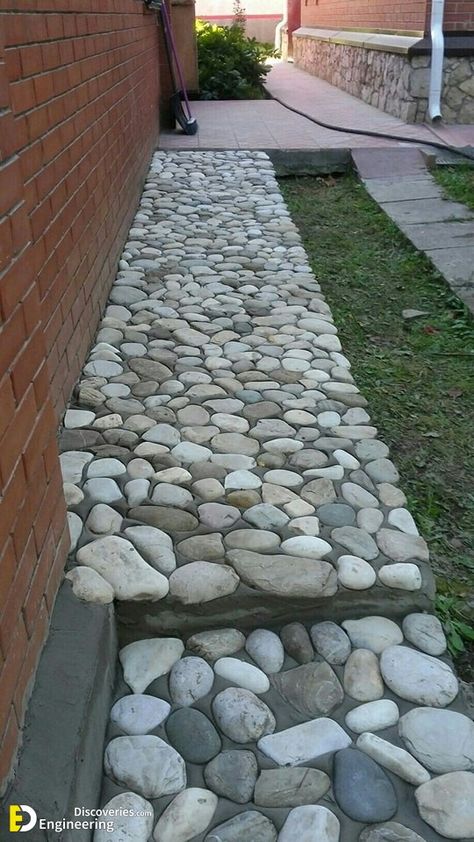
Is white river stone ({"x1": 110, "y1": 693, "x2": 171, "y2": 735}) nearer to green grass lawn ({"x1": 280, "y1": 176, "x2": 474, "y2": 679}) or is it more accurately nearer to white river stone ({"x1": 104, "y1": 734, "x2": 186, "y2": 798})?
white river stone ({"x1": 104, "y1": 734, "x2": 186, "y2": 798})

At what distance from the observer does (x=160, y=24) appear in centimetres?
815

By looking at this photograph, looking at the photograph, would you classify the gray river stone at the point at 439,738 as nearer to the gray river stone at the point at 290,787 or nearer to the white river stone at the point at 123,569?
the gray river stone at the point at 290,787

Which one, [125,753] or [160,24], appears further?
[160,24]

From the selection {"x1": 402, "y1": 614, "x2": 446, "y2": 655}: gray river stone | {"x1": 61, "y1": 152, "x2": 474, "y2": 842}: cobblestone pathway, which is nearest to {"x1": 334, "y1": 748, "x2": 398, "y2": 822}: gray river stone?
{"x1": 61, "y1": 152, "x2": 474, "y2": 842}: cobblestone pathway

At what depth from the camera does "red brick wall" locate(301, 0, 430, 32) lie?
8016mm

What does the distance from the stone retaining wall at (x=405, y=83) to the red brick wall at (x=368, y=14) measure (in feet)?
0.99

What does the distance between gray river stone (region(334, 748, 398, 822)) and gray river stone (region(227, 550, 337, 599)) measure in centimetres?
40

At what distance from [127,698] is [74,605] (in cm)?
24

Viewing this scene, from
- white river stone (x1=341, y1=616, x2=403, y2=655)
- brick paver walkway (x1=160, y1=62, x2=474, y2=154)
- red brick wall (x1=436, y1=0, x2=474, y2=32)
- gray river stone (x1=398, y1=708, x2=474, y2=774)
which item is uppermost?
red brick wall (x1=436, y1=0, x2=474, y2=32)

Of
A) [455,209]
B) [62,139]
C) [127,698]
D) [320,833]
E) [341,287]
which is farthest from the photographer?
[455,209]

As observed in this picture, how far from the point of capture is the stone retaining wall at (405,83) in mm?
7926

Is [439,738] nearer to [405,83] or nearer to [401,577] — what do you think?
[401,577]

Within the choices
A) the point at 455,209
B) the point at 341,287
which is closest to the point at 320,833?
the point at 341,287

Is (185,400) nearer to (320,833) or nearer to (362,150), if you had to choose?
(320,833)
